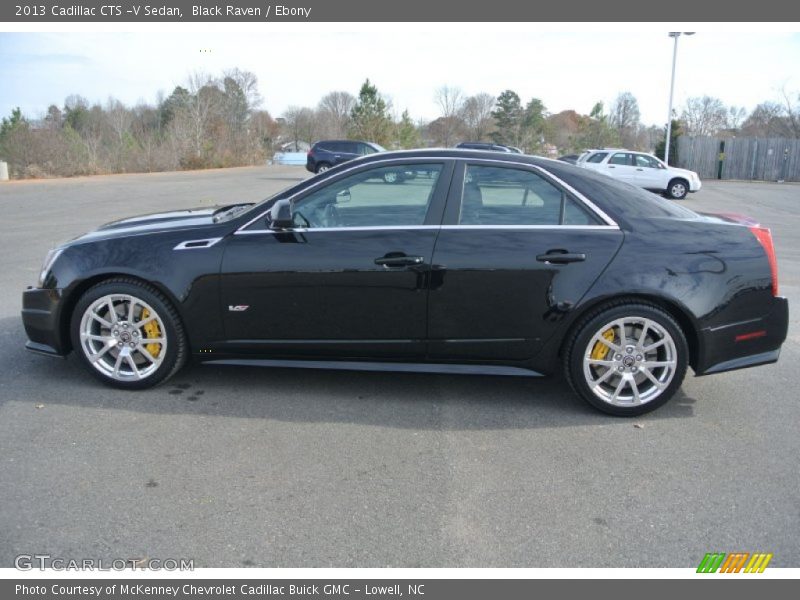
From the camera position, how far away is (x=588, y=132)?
5703 centimetres

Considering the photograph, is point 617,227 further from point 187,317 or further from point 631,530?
point 187,317

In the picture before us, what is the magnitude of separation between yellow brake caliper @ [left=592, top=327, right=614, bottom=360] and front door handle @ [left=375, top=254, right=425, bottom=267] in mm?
1242

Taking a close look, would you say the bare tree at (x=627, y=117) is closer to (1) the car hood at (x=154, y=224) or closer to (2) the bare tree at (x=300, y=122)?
(2) the bare tree at (x=300, y=122)

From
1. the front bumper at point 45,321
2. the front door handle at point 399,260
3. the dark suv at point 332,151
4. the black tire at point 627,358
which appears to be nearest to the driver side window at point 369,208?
the front door handle at point 399,260

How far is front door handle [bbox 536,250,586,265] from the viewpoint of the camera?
13.6 feet

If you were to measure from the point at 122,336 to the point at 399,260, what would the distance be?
196 cm

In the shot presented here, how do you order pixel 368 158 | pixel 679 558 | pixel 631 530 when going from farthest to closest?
pixel 368 158 → pixel 631 530 → pixel 679 558

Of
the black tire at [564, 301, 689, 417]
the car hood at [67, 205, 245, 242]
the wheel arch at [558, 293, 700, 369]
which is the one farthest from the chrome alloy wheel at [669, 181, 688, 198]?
the car hood at [67, 205, 245, 242]

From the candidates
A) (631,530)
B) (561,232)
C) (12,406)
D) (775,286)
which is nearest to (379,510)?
(631,530)

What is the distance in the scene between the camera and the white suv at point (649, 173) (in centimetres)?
2383

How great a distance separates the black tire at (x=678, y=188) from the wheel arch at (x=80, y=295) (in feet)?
75.1

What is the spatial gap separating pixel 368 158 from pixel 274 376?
5.67 feet
